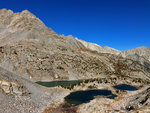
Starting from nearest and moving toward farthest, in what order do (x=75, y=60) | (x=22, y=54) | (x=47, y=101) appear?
1. (x=47, y=101)
2. (x=22, y=54)
3. (x=75, y=60)

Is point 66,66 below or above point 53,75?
above

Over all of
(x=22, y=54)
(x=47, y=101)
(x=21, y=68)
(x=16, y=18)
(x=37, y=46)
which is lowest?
(x=47, y=101)

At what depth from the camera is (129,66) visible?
415 ft

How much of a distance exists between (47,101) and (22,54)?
69.7m

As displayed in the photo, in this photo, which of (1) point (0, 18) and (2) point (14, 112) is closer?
(2) point (14, 112)

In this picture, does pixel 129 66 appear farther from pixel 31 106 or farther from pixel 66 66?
pixel 31 106

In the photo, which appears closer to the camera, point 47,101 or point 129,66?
point 47,101

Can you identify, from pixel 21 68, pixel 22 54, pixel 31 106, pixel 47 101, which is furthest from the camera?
pixel 22 54

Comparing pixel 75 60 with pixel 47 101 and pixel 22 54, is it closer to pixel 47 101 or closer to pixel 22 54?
pixel 22 54

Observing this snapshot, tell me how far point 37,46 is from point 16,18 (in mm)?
100403

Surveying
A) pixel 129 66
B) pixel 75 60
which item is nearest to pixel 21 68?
pixel 75 60

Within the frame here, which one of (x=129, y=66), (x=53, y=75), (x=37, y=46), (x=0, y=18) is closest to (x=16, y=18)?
(x=0, y=18)

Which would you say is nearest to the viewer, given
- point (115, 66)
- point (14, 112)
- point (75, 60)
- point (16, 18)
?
point (14, 112)

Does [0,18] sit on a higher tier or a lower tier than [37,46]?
higher
